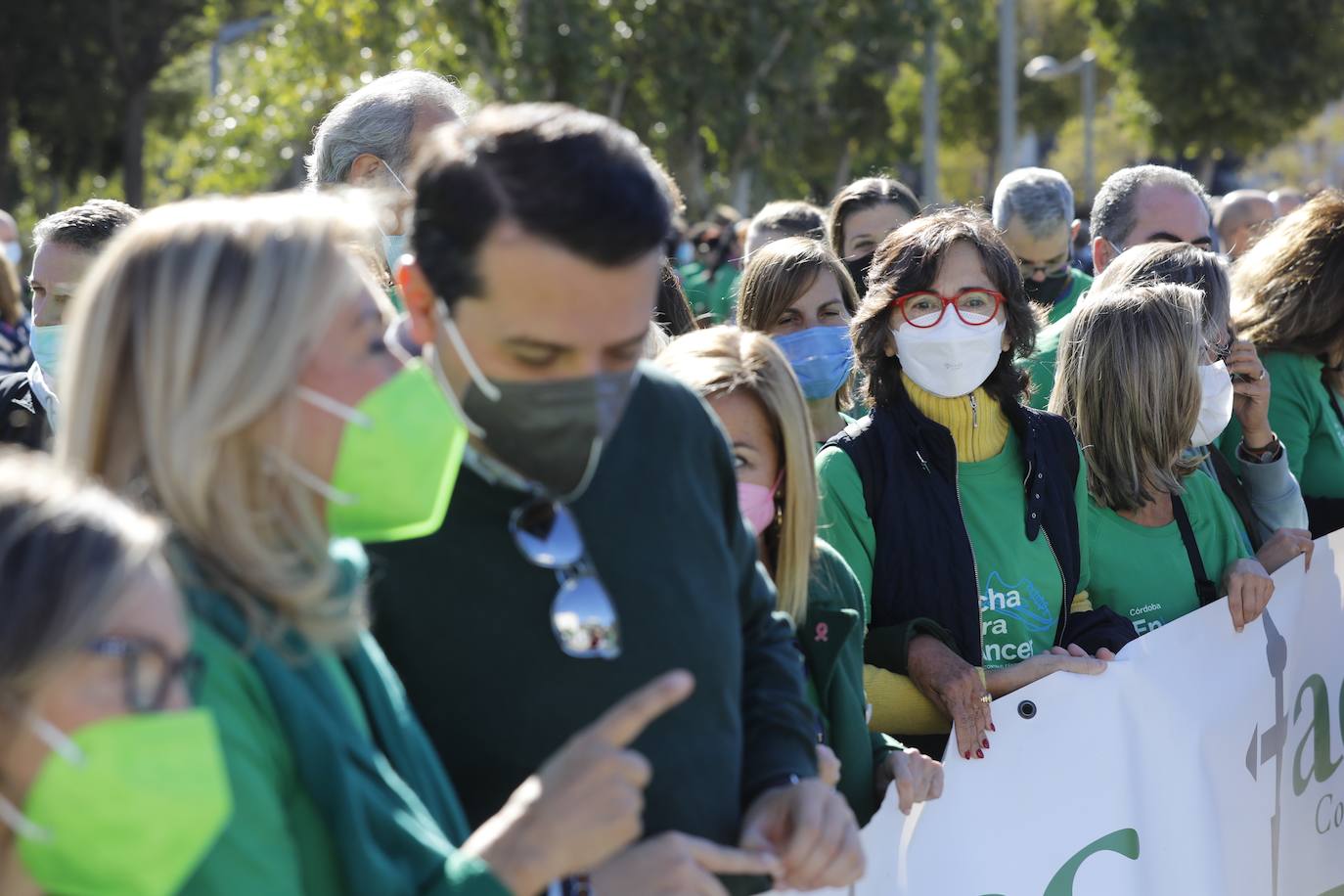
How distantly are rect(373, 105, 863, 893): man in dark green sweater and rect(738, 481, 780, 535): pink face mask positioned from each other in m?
0.64

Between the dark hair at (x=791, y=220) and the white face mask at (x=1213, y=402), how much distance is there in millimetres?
2422

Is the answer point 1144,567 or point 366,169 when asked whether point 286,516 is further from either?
point 1144,567

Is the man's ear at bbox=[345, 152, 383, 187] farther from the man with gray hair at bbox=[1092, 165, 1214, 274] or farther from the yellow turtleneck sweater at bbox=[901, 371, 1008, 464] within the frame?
the man with gray hair at bbox=[1092, 165, 1214, 274]

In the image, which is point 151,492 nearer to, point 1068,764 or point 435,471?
point 435,471

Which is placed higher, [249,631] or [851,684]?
[249,631]

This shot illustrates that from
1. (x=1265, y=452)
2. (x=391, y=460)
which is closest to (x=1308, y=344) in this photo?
(x=1265, y=452)

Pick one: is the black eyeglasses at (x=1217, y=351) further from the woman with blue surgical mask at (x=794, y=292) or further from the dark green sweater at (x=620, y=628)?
the dark green sweater at (x=620, y=628)

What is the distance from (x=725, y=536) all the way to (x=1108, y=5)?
24928 millimetres

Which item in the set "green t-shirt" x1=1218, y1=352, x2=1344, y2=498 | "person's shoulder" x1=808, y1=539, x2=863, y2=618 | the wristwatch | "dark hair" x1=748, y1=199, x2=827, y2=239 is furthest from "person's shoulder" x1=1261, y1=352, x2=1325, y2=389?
"person's shoulder" x1=808, y1=539, x2=863, y2=618

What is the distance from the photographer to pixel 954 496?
3.53 metres

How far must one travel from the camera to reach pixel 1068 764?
3.38 metres

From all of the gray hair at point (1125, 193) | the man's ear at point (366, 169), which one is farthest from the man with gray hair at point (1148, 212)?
the man's ear at point (366, 169)

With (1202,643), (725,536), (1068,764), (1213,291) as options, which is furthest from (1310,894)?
(725,536)

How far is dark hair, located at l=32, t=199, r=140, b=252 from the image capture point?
449cm
